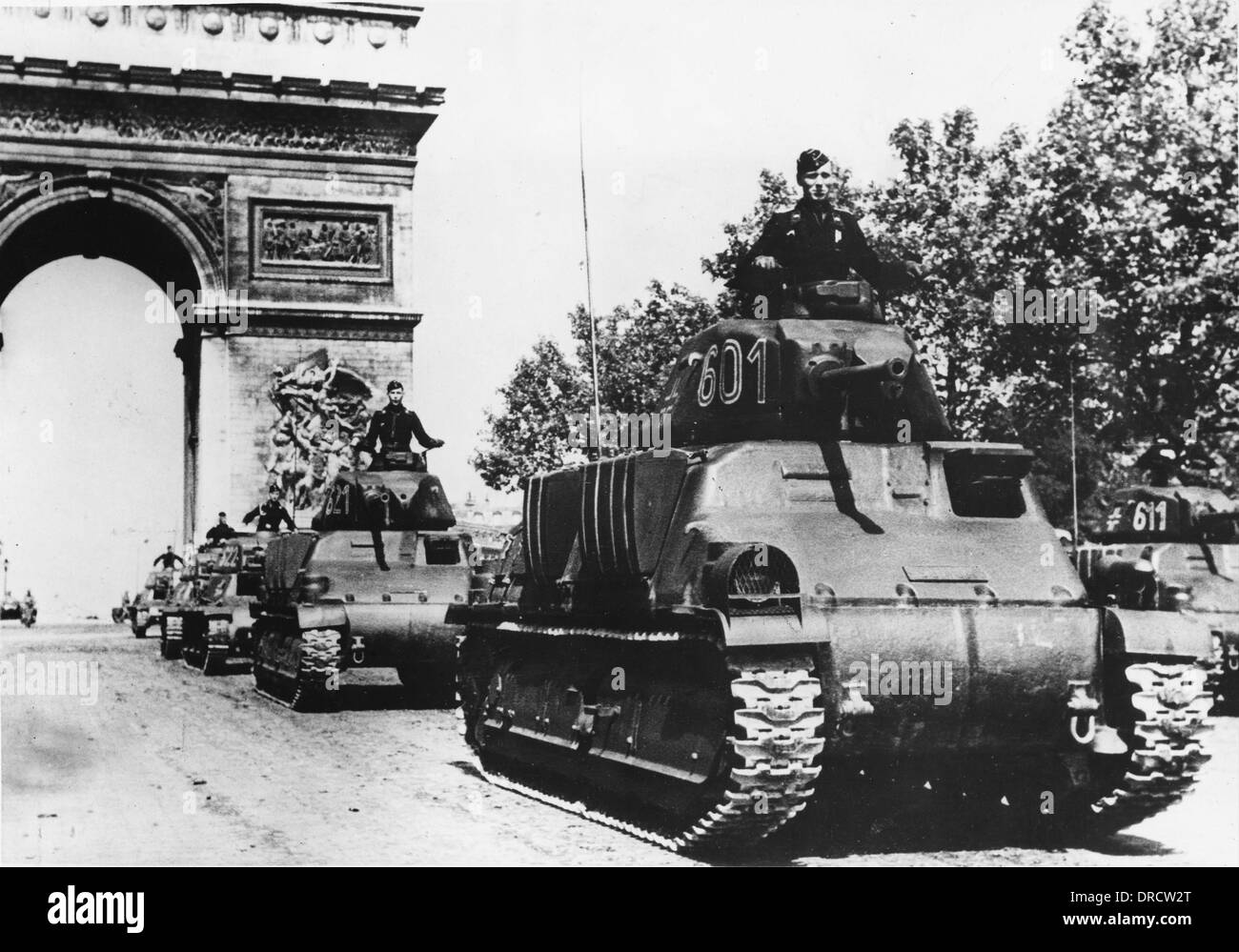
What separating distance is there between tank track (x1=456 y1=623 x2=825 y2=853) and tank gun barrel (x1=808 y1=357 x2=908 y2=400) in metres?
1.85

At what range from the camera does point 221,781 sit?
10.8 m

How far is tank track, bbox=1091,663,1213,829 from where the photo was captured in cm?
809

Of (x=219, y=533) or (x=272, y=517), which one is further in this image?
(x=219, y=533)

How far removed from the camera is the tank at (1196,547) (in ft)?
48.8

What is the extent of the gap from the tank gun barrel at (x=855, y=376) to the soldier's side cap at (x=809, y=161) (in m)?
1.18

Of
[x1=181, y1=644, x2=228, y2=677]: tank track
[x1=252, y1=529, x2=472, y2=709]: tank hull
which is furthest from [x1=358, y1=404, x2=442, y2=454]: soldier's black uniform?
[x1=181, y1=644, x2=228, y2=677]: tank track

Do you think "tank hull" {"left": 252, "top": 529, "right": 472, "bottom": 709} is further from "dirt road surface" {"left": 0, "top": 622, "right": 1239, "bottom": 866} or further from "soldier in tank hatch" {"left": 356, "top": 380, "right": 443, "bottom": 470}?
"soldier in tank hatch" {"left": 356, "top": 380, "right": 443, "bottom": 470}

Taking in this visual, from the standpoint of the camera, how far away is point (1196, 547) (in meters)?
15.1

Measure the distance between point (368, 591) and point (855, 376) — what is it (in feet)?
27.2

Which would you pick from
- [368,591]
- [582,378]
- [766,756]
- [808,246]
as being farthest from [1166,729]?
[582,378]

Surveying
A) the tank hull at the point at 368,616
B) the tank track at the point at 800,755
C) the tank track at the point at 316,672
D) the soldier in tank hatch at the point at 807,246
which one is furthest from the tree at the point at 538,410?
the tank track at the point at 800,755

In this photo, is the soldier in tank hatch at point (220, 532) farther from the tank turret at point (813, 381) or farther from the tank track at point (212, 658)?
the tank turret at point (813, 381)

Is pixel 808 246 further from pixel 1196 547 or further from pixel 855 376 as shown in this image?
pixel 1196 547

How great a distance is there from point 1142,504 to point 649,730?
8885 millimetres
